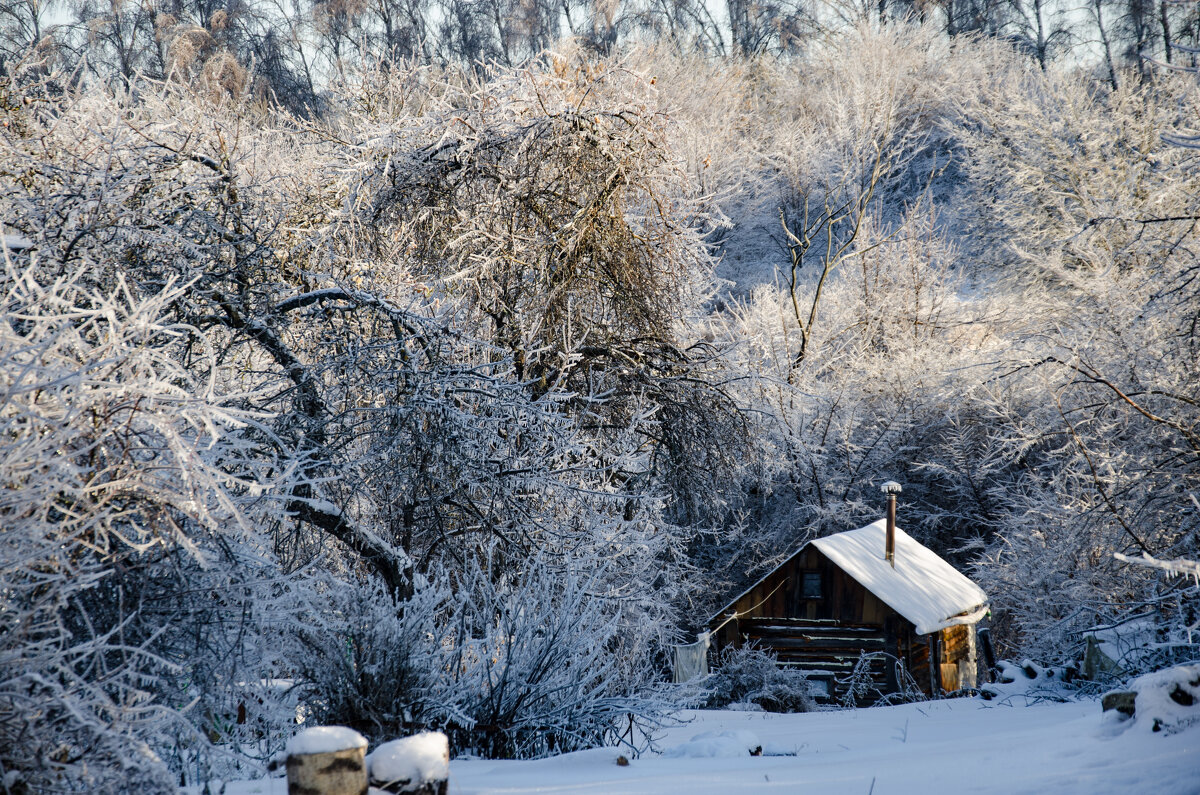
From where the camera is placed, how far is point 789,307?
22.5 meters

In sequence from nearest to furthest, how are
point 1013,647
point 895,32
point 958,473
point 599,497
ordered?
point 599,497
point 1013,647
point 958,473
point 895,32

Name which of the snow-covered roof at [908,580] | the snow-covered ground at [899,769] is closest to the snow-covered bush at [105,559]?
the snow-covered ground at [899,769]

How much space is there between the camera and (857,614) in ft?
47.0

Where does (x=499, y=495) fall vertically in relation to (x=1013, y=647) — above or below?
Result: above

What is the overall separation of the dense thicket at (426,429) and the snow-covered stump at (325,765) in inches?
31.3

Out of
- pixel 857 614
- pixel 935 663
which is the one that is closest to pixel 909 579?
pixel 857 614

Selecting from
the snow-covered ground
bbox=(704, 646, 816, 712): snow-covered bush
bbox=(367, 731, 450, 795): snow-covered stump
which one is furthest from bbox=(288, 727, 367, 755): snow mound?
bbox=(704, 646, 816, 712): snow-covered bush

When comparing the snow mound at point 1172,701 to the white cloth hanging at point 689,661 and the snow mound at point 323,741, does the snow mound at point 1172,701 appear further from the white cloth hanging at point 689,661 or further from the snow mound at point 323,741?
the white cloth hanging at point 689,661

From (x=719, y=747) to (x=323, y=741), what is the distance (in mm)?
3280

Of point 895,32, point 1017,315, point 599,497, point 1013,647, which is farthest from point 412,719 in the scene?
point 895,32

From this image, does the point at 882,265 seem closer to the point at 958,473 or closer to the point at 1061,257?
the point at 1061,257

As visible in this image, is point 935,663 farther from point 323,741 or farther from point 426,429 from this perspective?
point 323,741

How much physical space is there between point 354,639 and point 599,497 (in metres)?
3.65

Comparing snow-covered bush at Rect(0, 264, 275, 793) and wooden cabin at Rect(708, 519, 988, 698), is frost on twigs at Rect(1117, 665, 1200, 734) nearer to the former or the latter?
snow-covered bush at Rect(0, 264, 275, 793)
